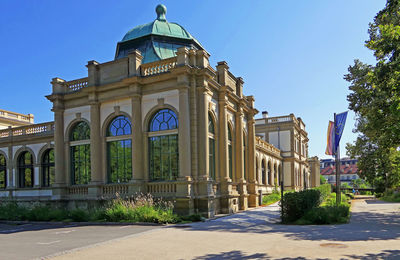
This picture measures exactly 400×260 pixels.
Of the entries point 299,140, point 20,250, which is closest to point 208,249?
point 20,250

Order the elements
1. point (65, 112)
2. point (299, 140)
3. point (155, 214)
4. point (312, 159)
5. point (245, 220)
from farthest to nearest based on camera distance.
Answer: point (312, 159), point (299, 140), point (65, 112), point (245, 220), point (155, 214)

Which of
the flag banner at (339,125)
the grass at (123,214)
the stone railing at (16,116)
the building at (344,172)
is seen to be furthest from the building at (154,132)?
the building at (344,172)

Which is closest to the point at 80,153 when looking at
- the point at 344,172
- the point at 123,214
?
the point at 123,214

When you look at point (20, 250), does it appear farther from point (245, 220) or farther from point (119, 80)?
point (119, 80)

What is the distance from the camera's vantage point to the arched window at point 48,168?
2531 centimetres

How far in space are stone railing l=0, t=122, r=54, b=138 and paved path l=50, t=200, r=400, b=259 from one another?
1584 cm

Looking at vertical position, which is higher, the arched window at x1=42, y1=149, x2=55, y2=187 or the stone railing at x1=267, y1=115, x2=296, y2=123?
the stone railing at x1=267, y1=115, x2=296, y2=123

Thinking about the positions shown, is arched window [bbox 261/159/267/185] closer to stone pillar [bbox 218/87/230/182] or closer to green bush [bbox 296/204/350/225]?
stone pillar [bbox 218/87/230/182]

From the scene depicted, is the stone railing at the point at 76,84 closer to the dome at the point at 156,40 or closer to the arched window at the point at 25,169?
the dome at the point at 156,40

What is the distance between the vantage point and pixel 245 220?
16.7 metres

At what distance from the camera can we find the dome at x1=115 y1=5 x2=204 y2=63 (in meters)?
22.4

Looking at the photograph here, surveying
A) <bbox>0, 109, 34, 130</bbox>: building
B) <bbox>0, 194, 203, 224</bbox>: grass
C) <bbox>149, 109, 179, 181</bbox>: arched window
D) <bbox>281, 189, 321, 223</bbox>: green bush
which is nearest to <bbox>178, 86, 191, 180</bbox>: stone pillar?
<bbox>149, 109, 179, 181</bbox>: arched window

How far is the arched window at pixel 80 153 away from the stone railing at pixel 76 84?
2147 millimetres

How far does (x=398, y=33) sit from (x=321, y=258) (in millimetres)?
8308
